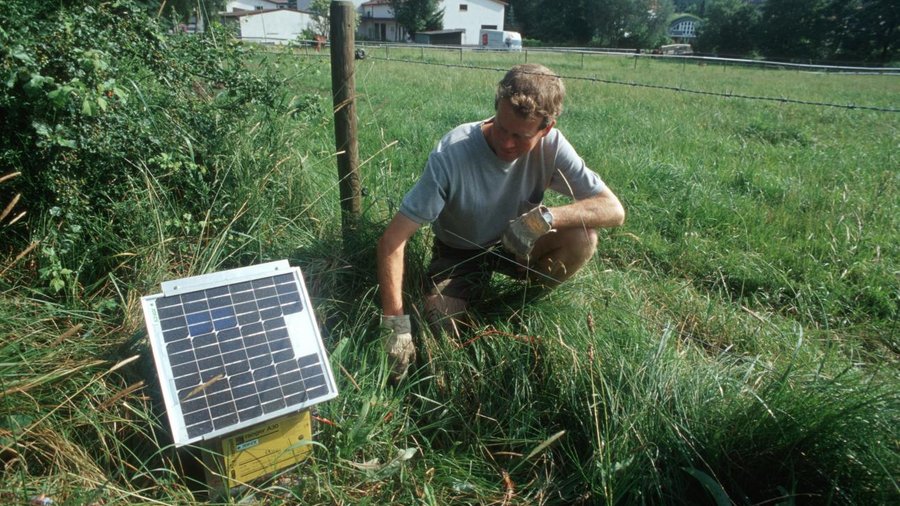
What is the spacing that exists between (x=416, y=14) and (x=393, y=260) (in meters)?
56.1

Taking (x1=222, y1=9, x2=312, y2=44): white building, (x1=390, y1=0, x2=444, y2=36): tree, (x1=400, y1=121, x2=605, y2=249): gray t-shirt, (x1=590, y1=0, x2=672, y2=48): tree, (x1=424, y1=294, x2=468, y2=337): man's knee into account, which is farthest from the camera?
(x1=590, y1=0, x2=672, y2=48): tree

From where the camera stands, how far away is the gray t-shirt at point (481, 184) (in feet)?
7.29

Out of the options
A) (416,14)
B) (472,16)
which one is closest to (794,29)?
(416,14)

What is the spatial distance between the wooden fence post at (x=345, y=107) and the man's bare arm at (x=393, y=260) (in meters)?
0.60

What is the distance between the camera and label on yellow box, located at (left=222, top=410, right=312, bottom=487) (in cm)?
163

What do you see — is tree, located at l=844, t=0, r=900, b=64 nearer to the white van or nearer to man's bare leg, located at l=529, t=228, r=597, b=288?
man's bare leg, located at l=529, t=228, r=597, b=288

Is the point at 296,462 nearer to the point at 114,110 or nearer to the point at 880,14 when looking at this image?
the point at 114,110

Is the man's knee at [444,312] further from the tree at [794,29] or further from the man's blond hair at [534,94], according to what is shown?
the tree at [794,29]

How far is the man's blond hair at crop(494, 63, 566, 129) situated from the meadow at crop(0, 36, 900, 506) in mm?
800

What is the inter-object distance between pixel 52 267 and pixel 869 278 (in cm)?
414

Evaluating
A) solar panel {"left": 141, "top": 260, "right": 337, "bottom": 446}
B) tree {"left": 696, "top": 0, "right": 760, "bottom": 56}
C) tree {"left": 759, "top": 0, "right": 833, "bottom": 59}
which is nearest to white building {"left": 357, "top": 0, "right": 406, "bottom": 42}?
tree {"left": 696, "top": 0, "right": 760, "bottom": 56}

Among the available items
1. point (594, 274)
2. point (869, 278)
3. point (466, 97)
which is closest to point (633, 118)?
point (466, 97)

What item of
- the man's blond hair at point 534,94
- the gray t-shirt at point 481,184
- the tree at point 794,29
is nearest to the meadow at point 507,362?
the gray t-shirt at point 481,184

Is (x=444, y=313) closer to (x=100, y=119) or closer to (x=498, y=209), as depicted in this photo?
(x=498, y=209)
